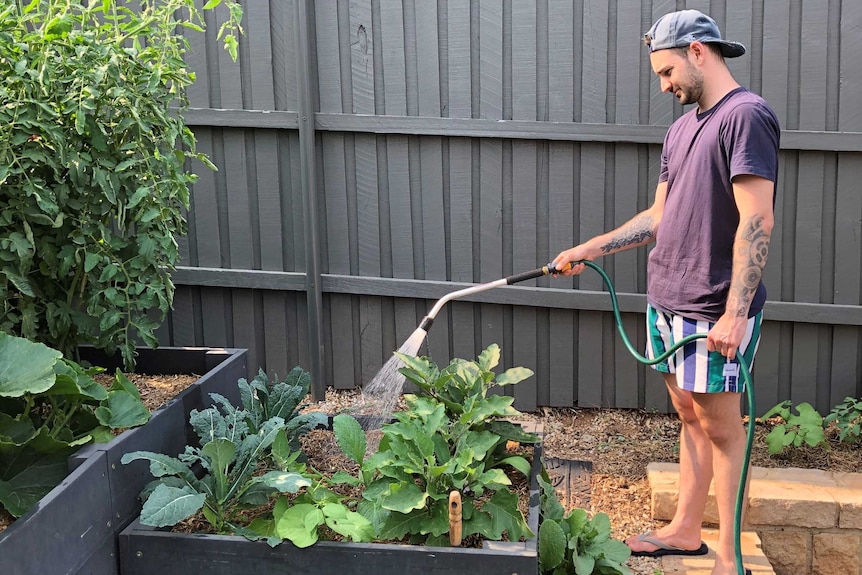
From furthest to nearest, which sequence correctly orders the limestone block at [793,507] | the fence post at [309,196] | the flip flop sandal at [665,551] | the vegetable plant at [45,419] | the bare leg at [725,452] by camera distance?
the fence post at [309,196]
the limestone block at [793,507]
the flip flop sandal at [665,551]
the bare leg at [725,452]
the vegetable plant at [45,419]

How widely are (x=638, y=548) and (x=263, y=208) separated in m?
2.54

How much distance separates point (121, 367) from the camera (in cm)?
388

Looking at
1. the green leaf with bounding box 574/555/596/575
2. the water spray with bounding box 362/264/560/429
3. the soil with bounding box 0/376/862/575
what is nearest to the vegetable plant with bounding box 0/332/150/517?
the soil with bounding box 0/376/862/575

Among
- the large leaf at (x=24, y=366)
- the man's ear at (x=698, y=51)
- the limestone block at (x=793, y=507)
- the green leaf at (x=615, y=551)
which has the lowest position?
the limestone block at (x=793, y=507)

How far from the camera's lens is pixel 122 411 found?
2.92 meters

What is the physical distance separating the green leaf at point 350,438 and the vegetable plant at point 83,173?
756mm

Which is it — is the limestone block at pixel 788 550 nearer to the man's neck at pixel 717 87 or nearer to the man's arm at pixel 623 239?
the man's arm at pixel 623 239

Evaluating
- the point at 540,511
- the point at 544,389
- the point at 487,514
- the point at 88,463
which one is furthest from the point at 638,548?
the point at 88,463

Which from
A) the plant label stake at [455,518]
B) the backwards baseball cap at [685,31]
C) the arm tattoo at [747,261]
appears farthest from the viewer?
the backwards baseball cap at [685,31]

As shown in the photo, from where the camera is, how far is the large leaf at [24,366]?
8.59 ft

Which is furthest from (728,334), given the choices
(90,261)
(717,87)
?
(90,261)

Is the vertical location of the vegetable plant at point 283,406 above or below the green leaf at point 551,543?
above

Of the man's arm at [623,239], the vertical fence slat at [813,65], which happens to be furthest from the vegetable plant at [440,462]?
Result: the vertical fence slat at [813,65]

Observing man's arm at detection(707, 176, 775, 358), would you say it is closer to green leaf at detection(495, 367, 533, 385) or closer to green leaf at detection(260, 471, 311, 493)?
green leaf at detection(495, 367, 533, 385)
